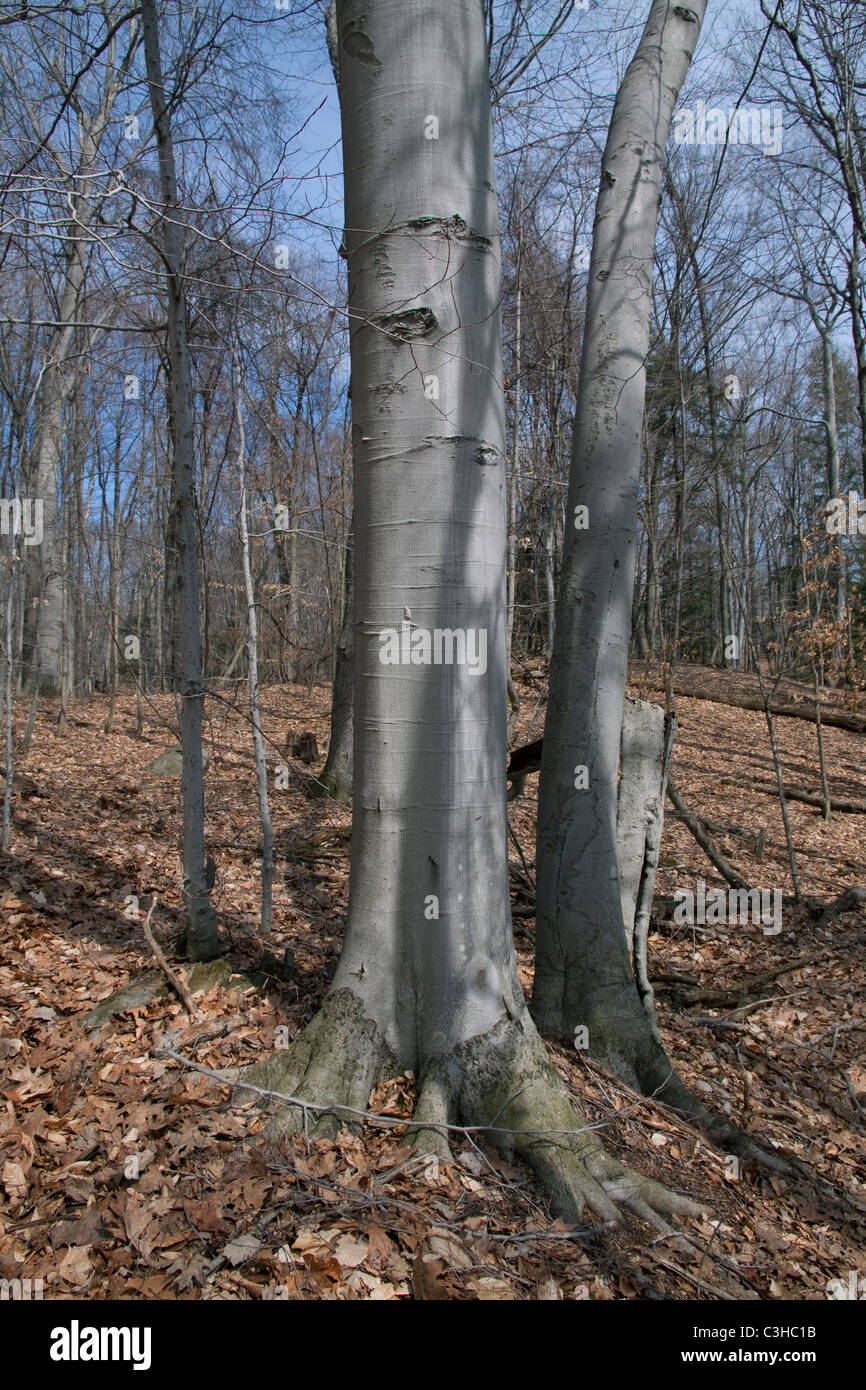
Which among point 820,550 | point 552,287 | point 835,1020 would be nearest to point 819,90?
point 552,287

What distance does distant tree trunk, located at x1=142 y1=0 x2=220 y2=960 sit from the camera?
11.1 feet

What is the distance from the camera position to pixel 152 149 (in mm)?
3412

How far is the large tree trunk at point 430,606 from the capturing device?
8.20 ft

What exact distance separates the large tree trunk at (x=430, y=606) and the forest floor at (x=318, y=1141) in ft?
0.63

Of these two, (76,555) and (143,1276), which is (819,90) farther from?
(143,1276)

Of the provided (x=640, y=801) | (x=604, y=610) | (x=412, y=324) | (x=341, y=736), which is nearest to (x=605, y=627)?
(x=604, y=610)

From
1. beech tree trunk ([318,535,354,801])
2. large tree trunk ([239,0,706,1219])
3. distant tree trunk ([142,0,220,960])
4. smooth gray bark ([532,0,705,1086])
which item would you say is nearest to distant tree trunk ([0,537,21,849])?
distant tree trunk ([142,0,220,960])

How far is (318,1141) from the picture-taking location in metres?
2.45

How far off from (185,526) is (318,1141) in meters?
2.52

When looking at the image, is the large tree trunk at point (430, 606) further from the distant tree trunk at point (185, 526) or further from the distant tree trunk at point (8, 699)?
the distant tree trunk at point (8, 699)

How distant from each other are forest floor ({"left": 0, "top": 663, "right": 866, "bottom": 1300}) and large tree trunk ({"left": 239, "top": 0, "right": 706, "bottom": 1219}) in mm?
193

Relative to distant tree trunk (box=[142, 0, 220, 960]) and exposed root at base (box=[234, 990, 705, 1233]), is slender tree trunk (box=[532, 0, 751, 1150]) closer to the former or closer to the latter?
exposed root at base (box=[234, 990, 705, 1233])

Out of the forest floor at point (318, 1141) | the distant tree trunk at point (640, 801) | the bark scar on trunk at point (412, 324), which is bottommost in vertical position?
Answer: the forest floor at point (318, 1141)

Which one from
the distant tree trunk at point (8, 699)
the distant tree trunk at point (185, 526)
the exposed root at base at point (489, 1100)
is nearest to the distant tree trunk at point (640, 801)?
the exposed root at base at point (489, 1100)
